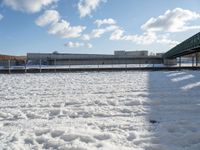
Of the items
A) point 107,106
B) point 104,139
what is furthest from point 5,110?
point 104,139

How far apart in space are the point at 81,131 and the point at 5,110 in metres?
3.09

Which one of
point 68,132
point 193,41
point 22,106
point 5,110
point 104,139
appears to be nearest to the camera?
point 104,139

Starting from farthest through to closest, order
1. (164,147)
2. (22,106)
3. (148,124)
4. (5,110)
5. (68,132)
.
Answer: (22,106)
(5,110)
(148,124)
(68,132)
(164,147)

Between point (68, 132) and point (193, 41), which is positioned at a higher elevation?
point (193, 41)

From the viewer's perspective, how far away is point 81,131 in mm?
5121

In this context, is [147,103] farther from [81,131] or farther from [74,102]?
[81,131]

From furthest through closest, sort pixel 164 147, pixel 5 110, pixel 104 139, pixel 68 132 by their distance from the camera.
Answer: pixel 5 110 < pixel 68 132 < pixel 104 139 < pixel 164 147

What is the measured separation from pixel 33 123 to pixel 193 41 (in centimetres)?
2040

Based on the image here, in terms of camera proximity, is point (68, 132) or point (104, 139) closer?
point (104, 139)

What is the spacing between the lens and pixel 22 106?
7891 mm

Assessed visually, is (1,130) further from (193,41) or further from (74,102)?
(193,41)

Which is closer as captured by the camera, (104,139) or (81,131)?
(104,139)

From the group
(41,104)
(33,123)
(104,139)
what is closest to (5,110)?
(41,104)

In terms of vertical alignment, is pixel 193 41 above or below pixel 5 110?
above
